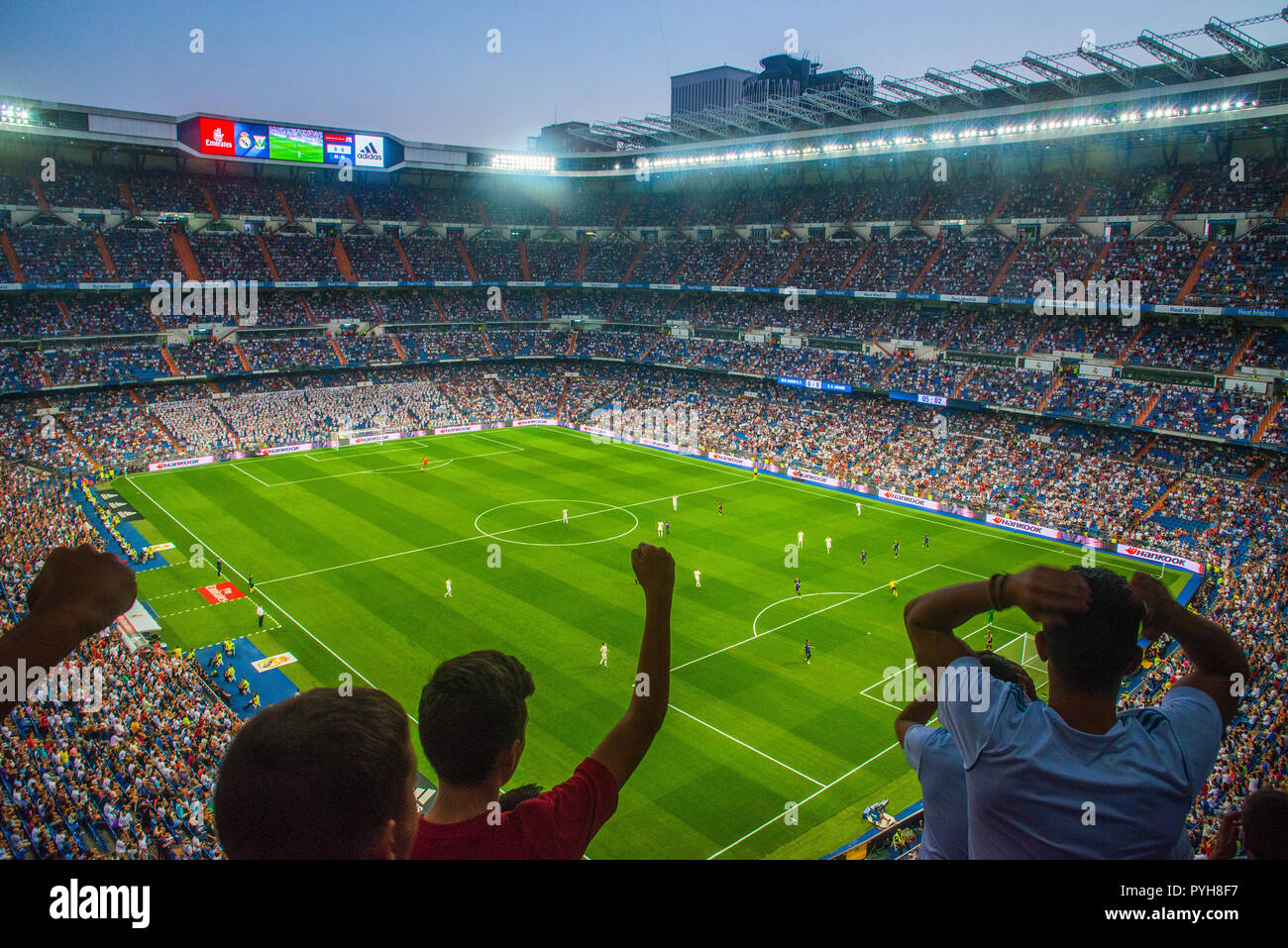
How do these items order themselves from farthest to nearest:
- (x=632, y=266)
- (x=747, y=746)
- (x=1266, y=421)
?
1. (x=632, y=266)
2. (x=1266, y=421)
3. (x=747, y=746)

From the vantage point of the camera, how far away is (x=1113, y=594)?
355 centimetres

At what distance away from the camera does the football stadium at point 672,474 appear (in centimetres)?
359

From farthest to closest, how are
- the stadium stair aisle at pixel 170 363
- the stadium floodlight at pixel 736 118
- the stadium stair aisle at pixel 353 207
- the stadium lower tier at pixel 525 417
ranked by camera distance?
the stadium stair aisle at pixel 353 207 < the stadium floodlight at pixel 736 118 < the stadium stair aisle at pixel 170 363 < the stadium lower tier at pixel 525 417

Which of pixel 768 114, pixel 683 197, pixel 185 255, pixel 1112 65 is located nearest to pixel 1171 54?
pixel 1112 65

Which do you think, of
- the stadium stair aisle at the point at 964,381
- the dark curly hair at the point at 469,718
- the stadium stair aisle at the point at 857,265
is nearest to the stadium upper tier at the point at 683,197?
the stadium stair aisle at the point at 857,265

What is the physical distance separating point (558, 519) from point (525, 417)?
30983 millimetres

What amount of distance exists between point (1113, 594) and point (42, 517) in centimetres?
4485

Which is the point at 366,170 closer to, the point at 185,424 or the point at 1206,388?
the point at 185,424

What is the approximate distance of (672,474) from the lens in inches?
2315

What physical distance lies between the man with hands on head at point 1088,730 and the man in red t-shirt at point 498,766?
4.42 feet

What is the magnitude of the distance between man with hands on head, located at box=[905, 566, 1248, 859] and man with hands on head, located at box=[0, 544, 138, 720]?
3209mm

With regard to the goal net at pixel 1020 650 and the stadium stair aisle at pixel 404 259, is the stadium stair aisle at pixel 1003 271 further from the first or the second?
the stadium stair aisle at pixel 404 259

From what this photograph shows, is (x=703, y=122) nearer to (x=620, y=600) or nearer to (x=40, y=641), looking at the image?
(x=620, y=600)

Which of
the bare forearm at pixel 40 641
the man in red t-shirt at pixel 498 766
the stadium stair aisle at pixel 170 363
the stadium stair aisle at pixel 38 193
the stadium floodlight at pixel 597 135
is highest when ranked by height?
the stadium floodlight at pixel 597 135
